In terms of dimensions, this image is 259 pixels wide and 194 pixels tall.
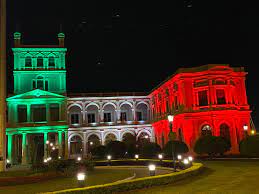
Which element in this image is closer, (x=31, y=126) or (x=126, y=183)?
(x=126, y=183)

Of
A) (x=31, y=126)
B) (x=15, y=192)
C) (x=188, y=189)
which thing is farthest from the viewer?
(x=31, y=126)

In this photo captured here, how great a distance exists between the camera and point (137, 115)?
58.7 meters

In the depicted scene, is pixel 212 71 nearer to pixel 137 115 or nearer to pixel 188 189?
pixel 137 115

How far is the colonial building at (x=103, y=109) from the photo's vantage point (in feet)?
127

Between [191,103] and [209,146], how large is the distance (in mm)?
9306

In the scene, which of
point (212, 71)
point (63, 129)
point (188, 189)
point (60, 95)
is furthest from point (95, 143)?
point (188, 189)

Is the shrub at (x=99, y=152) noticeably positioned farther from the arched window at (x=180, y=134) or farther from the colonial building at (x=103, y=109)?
the arched window at (x=180, y=134)

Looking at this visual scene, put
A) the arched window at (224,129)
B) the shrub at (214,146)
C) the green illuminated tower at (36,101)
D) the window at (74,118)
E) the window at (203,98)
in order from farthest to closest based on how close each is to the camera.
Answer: the window at (74,118) < the green illuminated tower at (36,101) < the window at (203,98) < the arched window at (224,129) < the shrub at (214,146)

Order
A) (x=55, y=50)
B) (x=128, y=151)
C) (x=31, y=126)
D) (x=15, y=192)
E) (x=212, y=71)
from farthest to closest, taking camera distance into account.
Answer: (x=55, y=50), (x=31, y=126), (x=128, y=151), (x=212, y=71), (x=15, y=192)

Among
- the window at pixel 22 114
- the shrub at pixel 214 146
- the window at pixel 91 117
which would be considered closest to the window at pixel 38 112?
the window at pixel 22 114

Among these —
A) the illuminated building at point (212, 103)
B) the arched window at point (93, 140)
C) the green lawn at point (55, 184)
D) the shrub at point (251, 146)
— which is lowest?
the green lawn at point (55, 184)

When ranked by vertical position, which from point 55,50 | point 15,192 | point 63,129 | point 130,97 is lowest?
point 15,192

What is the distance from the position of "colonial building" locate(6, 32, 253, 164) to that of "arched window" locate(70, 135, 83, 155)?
0.18m

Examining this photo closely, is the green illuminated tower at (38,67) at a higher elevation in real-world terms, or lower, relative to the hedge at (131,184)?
higher
